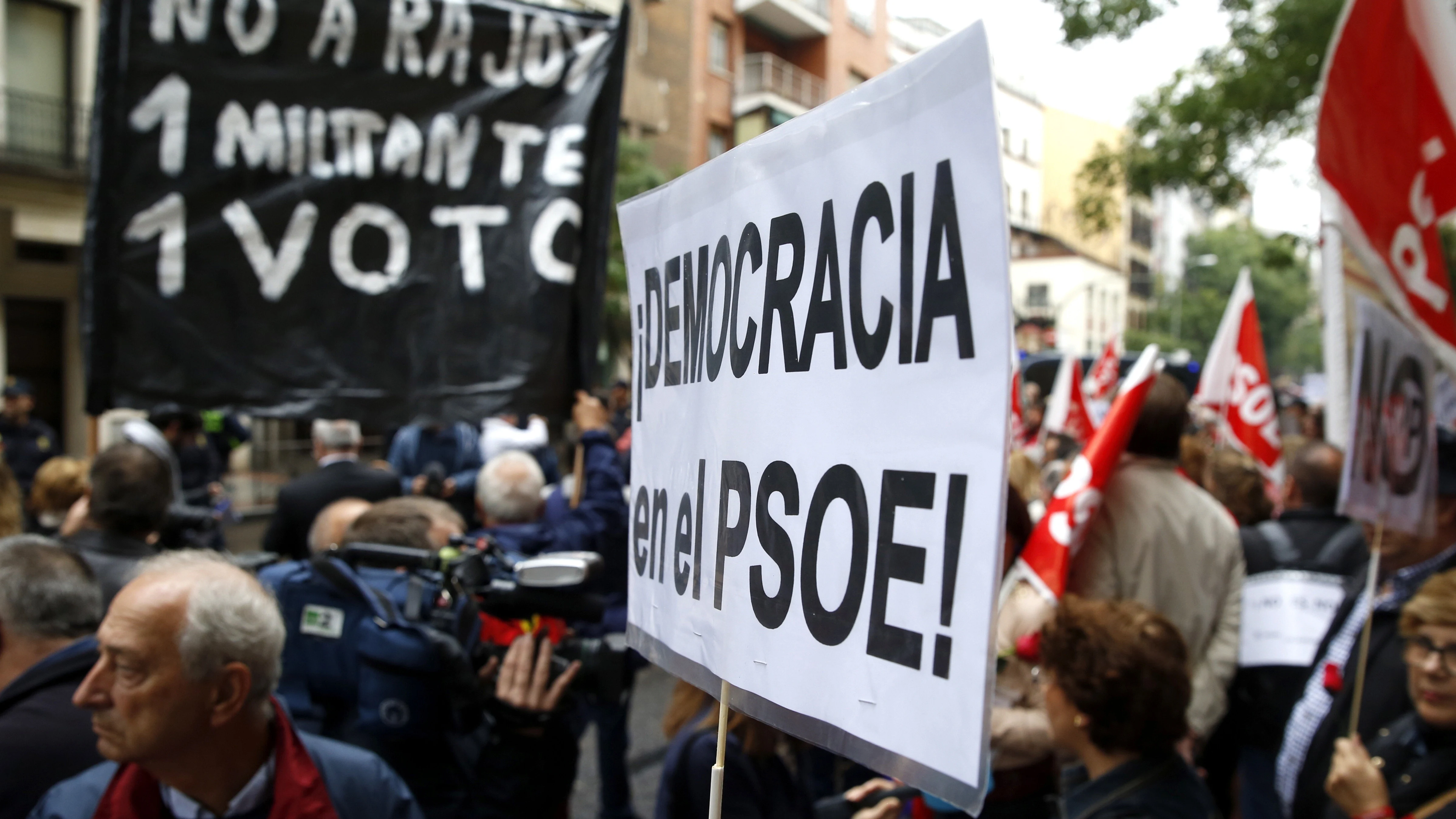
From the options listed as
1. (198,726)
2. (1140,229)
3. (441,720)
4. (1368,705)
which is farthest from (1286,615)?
(1140,229)

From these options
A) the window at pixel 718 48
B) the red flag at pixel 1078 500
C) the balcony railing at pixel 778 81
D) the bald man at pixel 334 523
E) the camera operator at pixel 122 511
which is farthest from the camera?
the window at pixel 718 48

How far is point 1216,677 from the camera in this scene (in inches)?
121

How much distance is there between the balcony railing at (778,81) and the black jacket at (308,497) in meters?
6.95

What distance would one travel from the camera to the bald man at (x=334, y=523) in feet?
11.3

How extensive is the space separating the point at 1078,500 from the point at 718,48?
22.0m

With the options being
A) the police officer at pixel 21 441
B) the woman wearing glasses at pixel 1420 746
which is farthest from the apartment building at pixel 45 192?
the woman wearing glasses at pixel 1420 746

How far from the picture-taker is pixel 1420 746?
2.13m

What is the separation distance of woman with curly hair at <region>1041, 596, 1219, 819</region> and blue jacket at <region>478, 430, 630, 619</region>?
6.59 ft

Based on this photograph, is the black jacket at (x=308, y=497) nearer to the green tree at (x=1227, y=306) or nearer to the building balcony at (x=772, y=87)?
the building balcony at (x=772, y=87)

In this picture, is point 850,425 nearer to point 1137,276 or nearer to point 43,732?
point 43,732

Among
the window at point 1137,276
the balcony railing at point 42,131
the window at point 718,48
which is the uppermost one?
the window at point 718,48

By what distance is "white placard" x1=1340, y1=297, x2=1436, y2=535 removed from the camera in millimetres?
2422

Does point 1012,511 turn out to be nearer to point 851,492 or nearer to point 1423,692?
point 1423,692

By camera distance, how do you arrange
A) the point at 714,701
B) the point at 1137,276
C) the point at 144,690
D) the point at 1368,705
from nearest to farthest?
the point at 144,690, the point at 714,701, the point at 1368,705, the point at 1137,276
